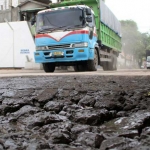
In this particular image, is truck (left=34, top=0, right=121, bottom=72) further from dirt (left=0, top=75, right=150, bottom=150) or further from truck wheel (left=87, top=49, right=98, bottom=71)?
dirt (left=0, top=75, right=150, bottom=150)

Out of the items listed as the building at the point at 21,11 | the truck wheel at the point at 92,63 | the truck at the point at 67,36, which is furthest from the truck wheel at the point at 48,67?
the building at the point at 21,11

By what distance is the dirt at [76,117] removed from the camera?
6.53 ft

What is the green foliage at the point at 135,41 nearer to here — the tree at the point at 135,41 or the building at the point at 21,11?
the tree at the point at 135,41

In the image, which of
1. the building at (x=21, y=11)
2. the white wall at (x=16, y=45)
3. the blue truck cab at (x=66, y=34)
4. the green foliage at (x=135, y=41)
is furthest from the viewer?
the green foliage at (x=135, y=41)

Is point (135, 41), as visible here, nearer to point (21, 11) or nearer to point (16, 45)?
point (21, 11)

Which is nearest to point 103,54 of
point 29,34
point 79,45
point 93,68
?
point 93,68

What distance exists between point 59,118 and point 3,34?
541 inches

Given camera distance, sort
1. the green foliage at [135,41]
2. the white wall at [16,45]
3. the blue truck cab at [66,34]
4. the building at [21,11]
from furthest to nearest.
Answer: the green foliage at [135,41] < the white wall at [16,45] < the building at [21,11] < the blue truck cab at [66,34]

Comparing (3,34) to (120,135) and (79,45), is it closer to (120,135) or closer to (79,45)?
(79,45)

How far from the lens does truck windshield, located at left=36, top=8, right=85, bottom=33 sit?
816 centimetres

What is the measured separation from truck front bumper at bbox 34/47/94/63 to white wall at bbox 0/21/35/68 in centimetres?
611

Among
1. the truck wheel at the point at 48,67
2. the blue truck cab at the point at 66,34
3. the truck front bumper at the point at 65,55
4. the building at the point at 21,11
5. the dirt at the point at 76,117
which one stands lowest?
the dirt at the point at 76,117

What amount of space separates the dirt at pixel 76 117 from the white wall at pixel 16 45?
430 inches

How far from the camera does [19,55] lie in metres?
15.0
